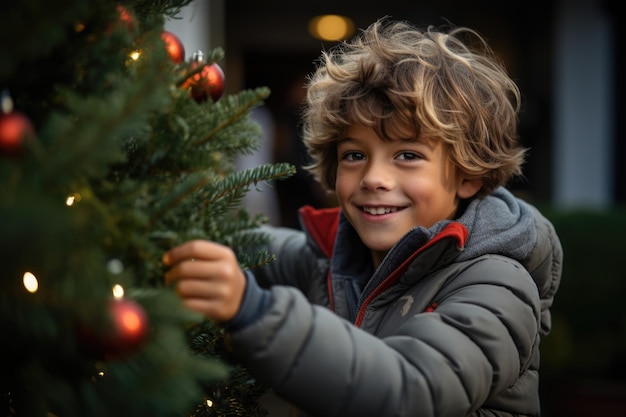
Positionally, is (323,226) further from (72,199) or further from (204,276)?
(72,199)

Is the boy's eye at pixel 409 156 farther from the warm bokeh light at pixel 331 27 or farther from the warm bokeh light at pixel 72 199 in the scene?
the warm bokeh light at pixel 331 27

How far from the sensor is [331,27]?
10.4 meters

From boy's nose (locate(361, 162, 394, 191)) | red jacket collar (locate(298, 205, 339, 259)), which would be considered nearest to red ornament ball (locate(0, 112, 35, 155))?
boy's nose (locate(361, 162, 394, 191))

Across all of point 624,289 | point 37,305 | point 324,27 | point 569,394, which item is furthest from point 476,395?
point 324,27

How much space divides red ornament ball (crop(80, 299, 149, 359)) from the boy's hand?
187 mm

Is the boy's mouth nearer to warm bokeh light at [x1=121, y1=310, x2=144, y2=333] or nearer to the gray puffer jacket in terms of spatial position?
the gray puffer jacket

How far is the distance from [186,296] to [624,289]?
4674 mm

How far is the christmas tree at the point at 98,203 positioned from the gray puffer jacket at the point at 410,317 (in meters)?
0.16

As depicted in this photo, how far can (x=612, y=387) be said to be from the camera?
4883 millimetres

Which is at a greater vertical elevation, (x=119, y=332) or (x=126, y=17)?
(x=126, y=17)

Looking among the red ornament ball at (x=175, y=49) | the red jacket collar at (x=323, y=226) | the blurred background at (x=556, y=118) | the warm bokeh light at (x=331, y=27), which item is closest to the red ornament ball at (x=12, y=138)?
the red ornament ball at (x=175, y=49)

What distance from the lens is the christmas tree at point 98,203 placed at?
A: 86cm

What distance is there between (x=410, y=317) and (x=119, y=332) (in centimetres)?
88

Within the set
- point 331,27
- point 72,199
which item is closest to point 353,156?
point 72,199
